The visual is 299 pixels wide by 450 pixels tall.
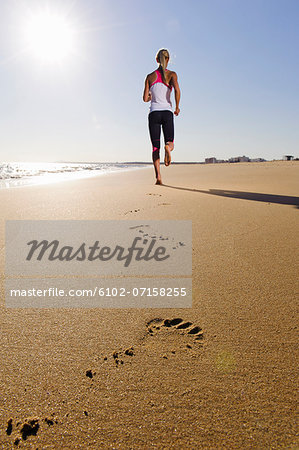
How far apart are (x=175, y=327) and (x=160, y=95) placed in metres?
4.63

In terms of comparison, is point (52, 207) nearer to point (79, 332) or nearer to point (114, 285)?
point (114, 285)

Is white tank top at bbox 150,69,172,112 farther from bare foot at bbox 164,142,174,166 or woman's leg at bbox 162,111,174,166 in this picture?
bare foot at bbox 164,142,174,166

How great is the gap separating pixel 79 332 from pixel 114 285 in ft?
1.25

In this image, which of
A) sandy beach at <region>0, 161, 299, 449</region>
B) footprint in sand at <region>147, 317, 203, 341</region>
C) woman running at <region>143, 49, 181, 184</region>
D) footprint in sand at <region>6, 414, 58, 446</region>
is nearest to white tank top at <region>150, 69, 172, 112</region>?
woman running at <region>143, 49, 181, 184</region>

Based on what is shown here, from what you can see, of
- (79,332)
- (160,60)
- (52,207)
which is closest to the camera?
(79,332)

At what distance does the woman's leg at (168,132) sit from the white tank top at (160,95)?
12cm

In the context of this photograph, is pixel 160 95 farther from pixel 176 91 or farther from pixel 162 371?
pixel 162 371

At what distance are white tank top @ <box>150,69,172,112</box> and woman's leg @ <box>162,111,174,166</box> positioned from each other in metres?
0.12

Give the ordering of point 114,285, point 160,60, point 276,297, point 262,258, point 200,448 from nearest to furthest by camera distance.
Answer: point 200,448
point 276,297
point 114,285
point 262,258
point 160,60

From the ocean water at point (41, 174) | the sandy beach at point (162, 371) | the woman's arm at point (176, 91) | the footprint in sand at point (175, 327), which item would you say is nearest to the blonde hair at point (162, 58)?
the woman's arm at point (176, 91)

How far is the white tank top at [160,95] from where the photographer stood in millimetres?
4828

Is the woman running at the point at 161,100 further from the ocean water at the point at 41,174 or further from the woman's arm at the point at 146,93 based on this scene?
the ocean water at the point at 41,174

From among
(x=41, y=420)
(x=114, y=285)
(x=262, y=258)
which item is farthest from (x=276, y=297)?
(x=41, y=420)

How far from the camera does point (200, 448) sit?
23.7 inches
